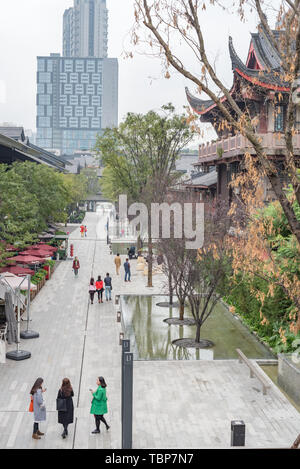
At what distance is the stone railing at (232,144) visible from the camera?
90.6ft

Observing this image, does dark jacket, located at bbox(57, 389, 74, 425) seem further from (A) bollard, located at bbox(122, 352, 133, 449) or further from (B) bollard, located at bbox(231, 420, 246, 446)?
(B) bollard, located at bbox(231, 420, 246, 446)

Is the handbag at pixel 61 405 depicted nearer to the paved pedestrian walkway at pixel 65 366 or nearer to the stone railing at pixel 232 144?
the paved pedestrian walkway at pixel 65 366

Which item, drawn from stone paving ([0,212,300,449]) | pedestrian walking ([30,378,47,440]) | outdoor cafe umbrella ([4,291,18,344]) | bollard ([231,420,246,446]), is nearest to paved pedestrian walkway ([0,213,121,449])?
stone paving ([0,212,300,449])

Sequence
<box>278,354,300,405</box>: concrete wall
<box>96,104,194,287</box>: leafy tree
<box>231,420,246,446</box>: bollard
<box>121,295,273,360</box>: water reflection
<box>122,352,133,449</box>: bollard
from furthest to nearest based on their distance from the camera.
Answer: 1. <box>96,104,194,287</box>: leafy tree
2. <box>121,295,273,360</box>: water reflection
3. <box>278,354,300,405</box>: concrete wall
4. <box>231,420,246,446</box>: bollard
5. <box>122,352,133,449</box>: bollard

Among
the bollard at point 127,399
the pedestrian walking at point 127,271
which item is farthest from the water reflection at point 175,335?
the bollard at point 127,399

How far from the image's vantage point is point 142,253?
153ft

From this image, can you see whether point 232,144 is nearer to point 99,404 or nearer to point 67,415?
point 99,404

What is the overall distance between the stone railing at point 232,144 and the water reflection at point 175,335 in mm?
8279

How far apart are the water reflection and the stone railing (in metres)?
8.28

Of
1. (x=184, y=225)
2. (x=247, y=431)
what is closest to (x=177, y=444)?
(x=247, y=431)

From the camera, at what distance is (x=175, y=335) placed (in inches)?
823

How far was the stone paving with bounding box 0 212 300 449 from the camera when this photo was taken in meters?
11.8

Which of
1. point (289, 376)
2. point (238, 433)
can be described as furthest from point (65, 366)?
point (238, 433)

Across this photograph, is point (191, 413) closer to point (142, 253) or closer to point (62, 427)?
point (62, 427)
